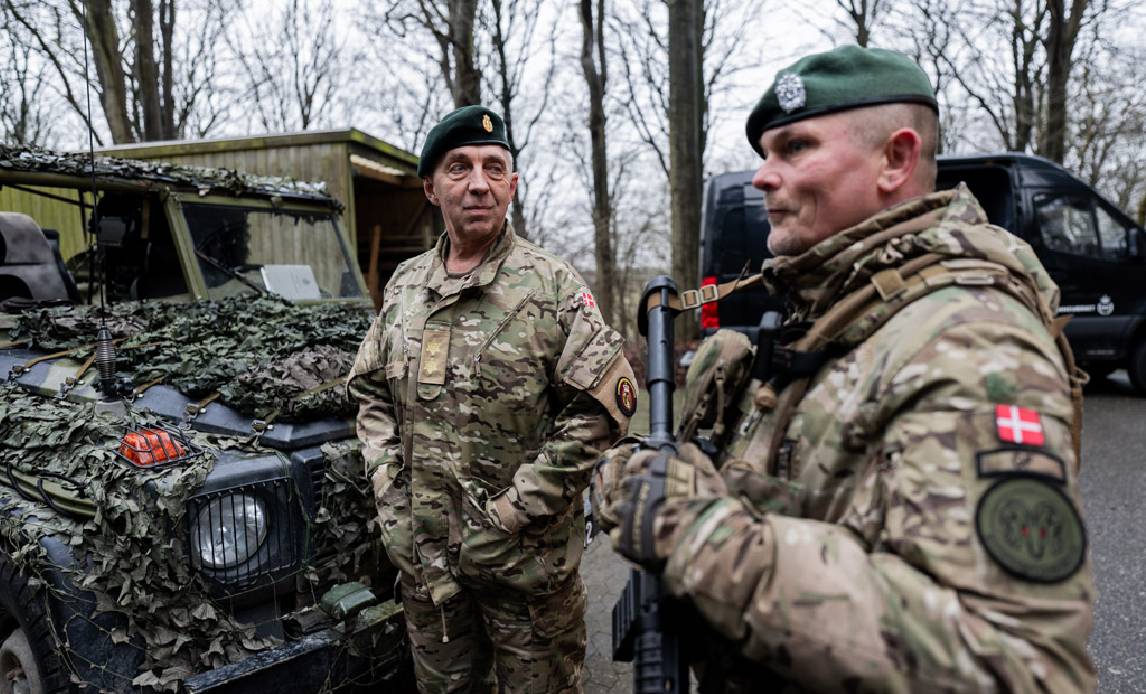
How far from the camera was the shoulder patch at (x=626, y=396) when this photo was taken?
2.12 m

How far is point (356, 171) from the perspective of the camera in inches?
299

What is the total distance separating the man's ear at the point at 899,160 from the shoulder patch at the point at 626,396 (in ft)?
3.43

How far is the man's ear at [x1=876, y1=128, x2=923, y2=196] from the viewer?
47.8 inches

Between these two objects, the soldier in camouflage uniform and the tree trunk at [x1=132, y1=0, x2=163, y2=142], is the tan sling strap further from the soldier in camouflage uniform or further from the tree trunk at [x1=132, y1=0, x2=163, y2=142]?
the tree trunk at [x1=132, y1=0, x2=163, y2=142]

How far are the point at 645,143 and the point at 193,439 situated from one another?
17.8 m

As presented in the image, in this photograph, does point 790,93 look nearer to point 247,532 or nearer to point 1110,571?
point 247,532

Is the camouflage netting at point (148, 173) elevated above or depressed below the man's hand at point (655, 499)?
above

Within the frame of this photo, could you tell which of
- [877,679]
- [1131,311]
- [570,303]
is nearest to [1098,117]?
[1131,311]

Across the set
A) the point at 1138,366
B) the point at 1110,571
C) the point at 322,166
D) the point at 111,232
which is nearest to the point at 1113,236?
the point at 1138,366

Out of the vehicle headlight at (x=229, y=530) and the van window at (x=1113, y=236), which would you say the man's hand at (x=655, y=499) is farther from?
the van window at (x=1113, y=236)

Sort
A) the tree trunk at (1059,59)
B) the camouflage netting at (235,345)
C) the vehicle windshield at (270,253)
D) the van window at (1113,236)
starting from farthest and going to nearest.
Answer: the tree trunk at (1059,59) < the van window at (1113,236) < the vehicle windshield at (270,253) < the camouflage netting at (235,345)

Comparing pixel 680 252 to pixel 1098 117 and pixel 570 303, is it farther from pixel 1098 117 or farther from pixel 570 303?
pixel 1098 117

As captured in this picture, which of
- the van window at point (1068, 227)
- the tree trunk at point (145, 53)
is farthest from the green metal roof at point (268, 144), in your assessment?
the van window at point (1068, 227)

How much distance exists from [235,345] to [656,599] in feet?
7.38
